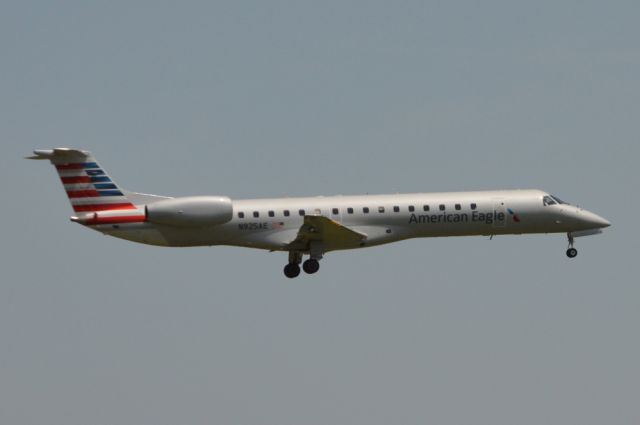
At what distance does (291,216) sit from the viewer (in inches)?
2128

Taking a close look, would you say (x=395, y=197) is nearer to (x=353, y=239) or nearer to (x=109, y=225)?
(x=353, y=239)

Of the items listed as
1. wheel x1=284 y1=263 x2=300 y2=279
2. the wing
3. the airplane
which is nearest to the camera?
the wing

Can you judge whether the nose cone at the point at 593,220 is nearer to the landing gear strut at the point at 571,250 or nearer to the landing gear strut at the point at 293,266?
the landing gear strut at the point at 571,250

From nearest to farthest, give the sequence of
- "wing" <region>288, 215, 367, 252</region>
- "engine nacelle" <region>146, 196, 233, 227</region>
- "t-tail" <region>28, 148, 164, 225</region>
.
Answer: "wing" <region>288, 215, 367, 252</region>, "engine nacelle" <region>146, 196, 233, 227</region>, "t-tail" <region>28, 148, 164, 225</region>

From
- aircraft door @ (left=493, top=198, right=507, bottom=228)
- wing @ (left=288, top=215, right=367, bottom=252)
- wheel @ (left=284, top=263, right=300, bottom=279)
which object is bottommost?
wheel @ (left=284, top=263, right=300, bottom=279)

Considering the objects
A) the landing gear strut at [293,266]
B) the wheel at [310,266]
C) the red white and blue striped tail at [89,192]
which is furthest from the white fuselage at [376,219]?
the landing gear strut at [293,266]

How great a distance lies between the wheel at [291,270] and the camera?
55031mm

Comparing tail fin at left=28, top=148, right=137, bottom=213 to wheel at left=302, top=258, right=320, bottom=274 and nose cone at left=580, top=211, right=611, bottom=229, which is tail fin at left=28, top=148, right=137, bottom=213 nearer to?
wheel at left=302, top=258, right=320, bottom=274

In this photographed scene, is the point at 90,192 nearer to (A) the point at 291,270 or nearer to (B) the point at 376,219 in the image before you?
(A) the point at 291,270

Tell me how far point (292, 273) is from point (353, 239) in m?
2.88

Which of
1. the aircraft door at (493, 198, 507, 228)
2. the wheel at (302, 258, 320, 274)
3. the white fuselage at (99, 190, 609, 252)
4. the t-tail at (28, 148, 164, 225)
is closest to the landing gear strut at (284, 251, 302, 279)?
the wheel at (302, 258, 320, 274)

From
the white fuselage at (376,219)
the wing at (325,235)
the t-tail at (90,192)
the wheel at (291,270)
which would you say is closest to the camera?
the wing at (325,235)

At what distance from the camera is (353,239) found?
2114 inches

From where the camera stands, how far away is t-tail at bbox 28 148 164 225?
174ft
